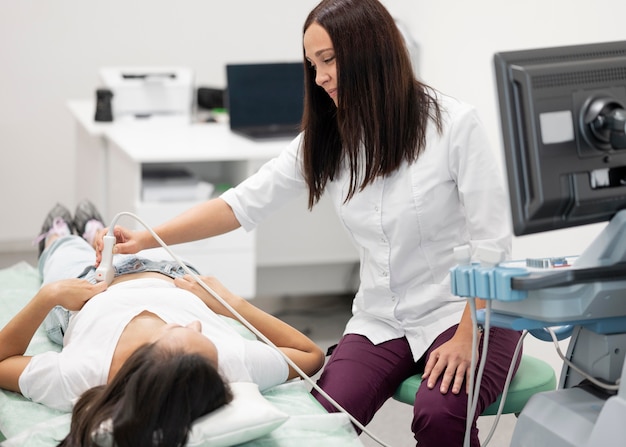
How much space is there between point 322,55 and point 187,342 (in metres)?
0.63

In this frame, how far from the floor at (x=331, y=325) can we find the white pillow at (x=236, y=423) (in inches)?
44.8

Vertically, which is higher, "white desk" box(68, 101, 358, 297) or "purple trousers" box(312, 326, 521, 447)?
"white desk" box(68, 101, 358, 297)

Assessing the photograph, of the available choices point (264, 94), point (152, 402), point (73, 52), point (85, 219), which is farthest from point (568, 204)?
point (73, 52)

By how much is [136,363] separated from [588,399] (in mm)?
668

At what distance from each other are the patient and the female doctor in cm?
11

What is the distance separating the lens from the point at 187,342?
142 centimetres

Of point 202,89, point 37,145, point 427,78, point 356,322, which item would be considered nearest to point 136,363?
point 356,322

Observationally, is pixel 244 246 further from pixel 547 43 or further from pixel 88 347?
pixel 88 347

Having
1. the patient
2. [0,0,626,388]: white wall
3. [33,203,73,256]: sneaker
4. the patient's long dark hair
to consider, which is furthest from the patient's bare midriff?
[0,0,626,388]: white wall

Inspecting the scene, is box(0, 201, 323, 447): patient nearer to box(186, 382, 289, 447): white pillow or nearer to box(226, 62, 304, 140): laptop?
box(186, 382, 289, 447): white pillow

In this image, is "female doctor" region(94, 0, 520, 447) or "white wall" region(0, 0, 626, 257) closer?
"female doctor" region(94, 0, 520, 447)

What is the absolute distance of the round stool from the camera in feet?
5.63

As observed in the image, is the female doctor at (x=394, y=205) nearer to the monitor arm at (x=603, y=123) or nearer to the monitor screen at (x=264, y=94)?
the monitor arm at (x=603, y=123)

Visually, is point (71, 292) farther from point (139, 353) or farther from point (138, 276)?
point (139, 353)
